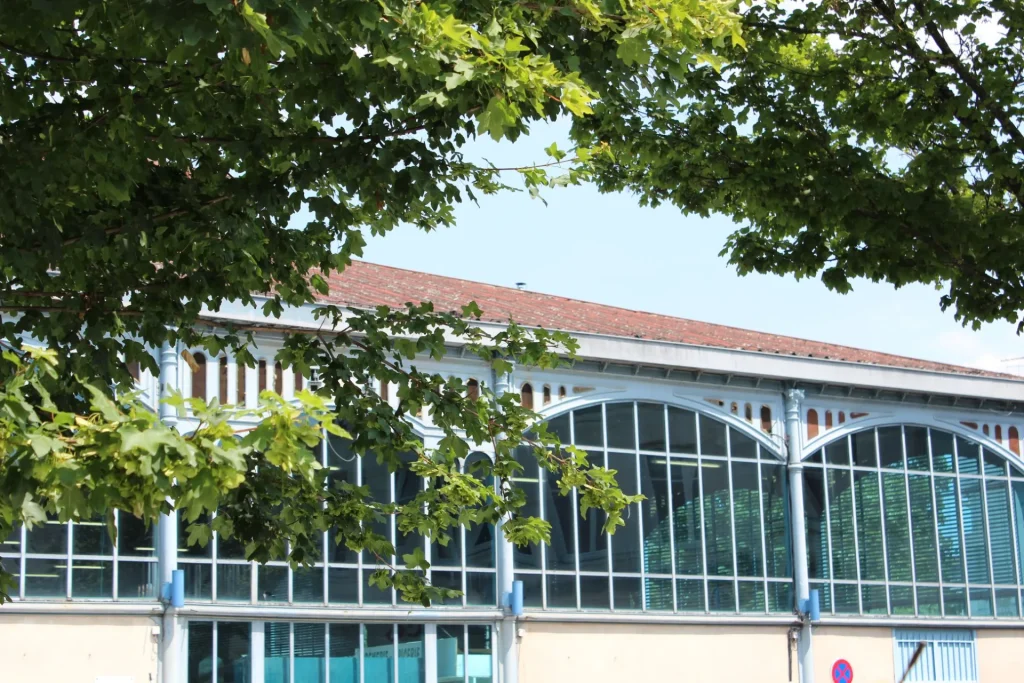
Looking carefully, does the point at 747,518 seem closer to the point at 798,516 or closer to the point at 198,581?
the point at 798,516

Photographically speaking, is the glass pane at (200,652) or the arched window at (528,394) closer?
the glass pane at (200,652)

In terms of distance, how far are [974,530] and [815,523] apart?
4251 mm

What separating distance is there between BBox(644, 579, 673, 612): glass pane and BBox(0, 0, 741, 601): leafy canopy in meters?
16.1

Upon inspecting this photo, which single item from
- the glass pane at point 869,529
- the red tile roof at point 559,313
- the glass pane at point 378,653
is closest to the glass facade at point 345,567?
the glass pane at point 378,653

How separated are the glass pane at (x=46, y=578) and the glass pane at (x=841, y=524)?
14.4 metres

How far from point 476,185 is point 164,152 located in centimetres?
211

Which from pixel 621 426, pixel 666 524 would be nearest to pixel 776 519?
pixel 666 524

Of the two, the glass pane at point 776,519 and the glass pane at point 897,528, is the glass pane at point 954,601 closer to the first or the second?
the glass pane at point 897,528

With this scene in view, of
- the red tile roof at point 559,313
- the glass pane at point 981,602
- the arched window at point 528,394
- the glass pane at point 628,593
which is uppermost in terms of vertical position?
the red tile roof at point 559,313

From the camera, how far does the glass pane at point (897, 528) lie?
91.3ft

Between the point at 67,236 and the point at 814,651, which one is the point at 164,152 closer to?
the point at 67,236

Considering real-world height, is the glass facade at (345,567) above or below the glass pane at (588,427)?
below

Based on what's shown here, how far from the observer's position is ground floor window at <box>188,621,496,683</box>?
20734 millimetres

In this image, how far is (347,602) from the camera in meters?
22.1
